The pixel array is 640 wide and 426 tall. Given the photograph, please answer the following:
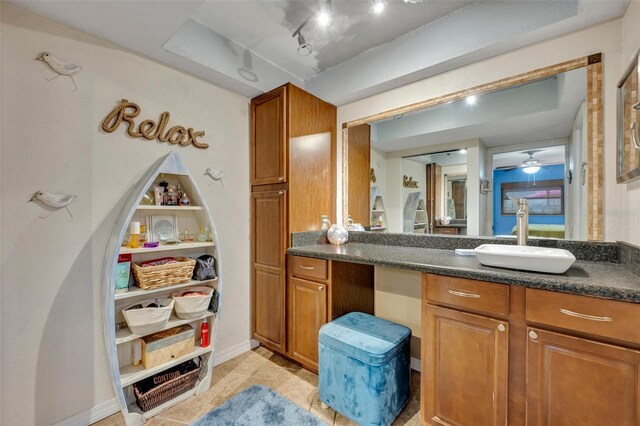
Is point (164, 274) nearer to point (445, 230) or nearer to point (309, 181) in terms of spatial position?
point (309, 181)

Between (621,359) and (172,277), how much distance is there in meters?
2.24

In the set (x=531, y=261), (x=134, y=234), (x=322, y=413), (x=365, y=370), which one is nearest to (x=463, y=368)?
(x=365, y=370)

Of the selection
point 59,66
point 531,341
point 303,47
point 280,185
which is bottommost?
point 531,341

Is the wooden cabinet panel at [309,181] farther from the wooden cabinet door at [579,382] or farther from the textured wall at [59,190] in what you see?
the wooden cabinet door at [579,382]

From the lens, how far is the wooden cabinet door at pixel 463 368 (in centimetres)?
119

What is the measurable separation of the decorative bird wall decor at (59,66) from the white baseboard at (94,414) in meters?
1.95

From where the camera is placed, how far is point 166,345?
1.74 meters

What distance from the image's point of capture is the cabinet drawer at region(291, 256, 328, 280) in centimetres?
192

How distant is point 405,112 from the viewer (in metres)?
2.17

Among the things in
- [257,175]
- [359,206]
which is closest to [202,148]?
[257,175]

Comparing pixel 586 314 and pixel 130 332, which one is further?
pixel 130 332

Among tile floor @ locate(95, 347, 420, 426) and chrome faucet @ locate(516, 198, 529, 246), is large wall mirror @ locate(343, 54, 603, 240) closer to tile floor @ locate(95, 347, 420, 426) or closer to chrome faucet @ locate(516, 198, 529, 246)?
chrome faucet @ locate(516, 198, 529, 246)

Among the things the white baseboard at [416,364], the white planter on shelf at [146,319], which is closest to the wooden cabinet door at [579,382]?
the white baseboard at [416,364]

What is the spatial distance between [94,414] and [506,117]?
3.27 meters
